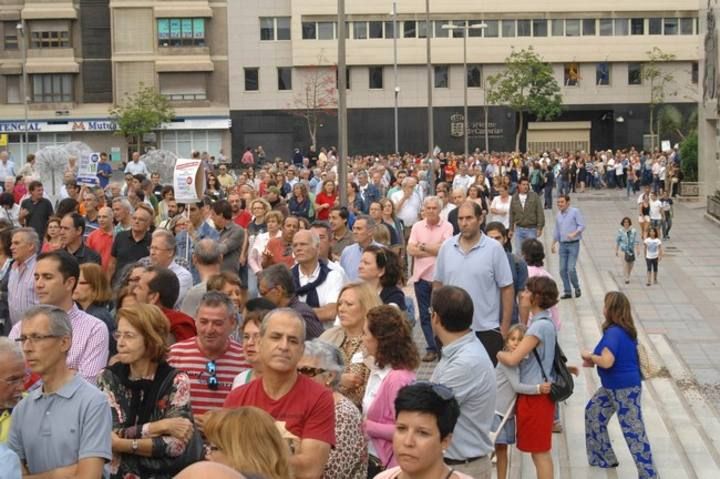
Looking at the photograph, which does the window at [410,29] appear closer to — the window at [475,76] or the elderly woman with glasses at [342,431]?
the window at [475,76]

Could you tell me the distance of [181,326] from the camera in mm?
8812

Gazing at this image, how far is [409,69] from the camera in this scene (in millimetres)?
76562

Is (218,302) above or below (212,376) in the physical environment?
above

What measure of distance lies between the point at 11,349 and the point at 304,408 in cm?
137

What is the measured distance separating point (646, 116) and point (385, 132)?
14926 millimetres

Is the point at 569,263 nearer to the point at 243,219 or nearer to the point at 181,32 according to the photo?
the point at 243,219

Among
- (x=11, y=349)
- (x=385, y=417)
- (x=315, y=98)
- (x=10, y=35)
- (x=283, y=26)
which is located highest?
(x=283, y=26)

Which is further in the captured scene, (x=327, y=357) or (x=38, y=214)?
(x=38, y=214)

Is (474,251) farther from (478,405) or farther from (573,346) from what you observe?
(573,346)

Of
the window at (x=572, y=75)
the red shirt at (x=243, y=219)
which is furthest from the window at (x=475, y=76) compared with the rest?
the red shirt at (x=243, y=219)

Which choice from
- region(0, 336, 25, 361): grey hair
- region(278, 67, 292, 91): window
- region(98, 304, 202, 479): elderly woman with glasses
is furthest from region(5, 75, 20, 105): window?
region(0, 336, 25, 361): grey hair

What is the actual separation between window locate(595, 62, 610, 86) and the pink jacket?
236 feet

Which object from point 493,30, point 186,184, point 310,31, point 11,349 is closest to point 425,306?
point 186,184

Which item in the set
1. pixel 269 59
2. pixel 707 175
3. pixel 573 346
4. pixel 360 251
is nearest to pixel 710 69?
pixel 707 175
